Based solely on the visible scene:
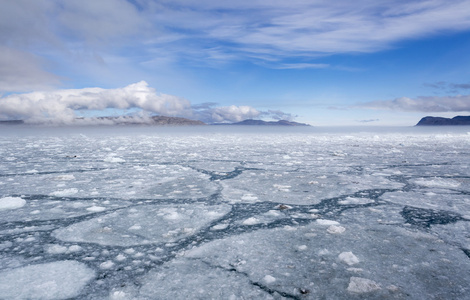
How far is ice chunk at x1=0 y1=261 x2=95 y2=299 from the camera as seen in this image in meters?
1.59

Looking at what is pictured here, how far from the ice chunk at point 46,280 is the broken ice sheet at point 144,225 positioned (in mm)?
411

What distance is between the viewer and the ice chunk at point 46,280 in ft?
5.21

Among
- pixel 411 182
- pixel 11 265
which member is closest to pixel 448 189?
pixel 411 182

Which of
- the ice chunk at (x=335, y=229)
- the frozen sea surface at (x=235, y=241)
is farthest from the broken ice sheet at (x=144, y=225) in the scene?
the ice chunk at (x=335, y=229)

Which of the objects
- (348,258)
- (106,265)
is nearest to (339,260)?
(348,258)

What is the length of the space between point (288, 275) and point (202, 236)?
844 mm

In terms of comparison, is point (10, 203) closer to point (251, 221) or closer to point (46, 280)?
point (46, 280)

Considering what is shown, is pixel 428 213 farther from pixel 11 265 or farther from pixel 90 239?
pixel 11 265

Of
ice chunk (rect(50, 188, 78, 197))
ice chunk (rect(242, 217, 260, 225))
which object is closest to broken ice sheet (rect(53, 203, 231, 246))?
ice chunk (rect(242, 217, 260, 225))

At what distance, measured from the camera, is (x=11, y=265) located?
188 centimetres

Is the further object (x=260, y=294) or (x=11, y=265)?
(x=11, y=265)

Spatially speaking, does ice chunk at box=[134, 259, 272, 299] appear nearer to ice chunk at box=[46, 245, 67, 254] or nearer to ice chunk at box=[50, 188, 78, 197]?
ice chunk at box=[46, 245, 67, 254]

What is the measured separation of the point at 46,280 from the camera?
67.6 inches

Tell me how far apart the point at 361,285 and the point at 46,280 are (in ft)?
6.01
